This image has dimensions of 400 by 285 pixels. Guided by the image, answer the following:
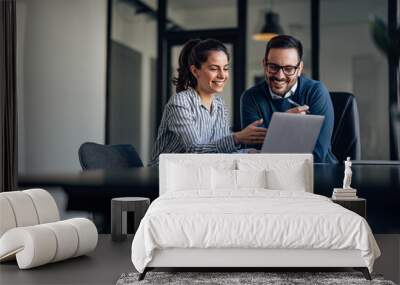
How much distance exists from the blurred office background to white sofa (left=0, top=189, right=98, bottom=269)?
2.10 meters

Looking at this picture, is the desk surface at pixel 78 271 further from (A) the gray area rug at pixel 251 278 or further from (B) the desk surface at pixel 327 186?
(B) the desk surface at pixel 327 186

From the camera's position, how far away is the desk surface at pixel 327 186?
607 centimetres

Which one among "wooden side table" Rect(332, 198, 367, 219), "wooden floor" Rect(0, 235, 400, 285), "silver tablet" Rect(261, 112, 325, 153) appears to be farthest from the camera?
"silver tablet" Rect(261, 112, 325, 153)

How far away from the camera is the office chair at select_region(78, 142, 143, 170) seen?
20.8 ft

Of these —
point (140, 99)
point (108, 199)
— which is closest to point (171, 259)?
point (108, 199)

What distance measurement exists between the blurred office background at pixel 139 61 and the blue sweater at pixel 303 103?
0.29 feet

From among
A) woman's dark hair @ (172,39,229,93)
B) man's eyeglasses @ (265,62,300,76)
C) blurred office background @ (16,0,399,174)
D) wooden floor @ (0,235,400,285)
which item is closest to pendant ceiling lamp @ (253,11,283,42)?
blurred office background @ (16,0,399,174)

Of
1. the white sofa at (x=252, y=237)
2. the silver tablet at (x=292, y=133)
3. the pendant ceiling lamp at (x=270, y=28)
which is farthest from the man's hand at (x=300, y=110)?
the white sofa at (x=252, y=237)

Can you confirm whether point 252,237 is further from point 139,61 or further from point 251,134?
point 139,61

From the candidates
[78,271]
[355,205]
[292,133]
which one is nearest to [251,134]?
[292,133]

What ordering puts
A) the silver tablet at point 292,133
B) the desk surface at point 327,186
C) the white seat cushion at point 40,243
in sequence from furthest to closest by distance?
1. the silver tablet at point 292,133
2. the desk surface at point 327,186
3. the white seat cushion at point 40,243

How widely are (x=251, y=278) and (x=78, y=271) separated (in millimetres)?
1157

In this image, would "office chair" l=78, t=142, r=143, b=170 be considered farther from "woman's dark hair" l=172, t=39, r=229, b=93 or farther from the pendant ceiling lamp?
the pendant ceiling lamp

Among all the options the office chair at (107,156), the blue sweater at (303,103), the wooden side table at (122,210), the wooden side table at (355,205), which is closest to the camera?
the wooden side table at (355,205)
